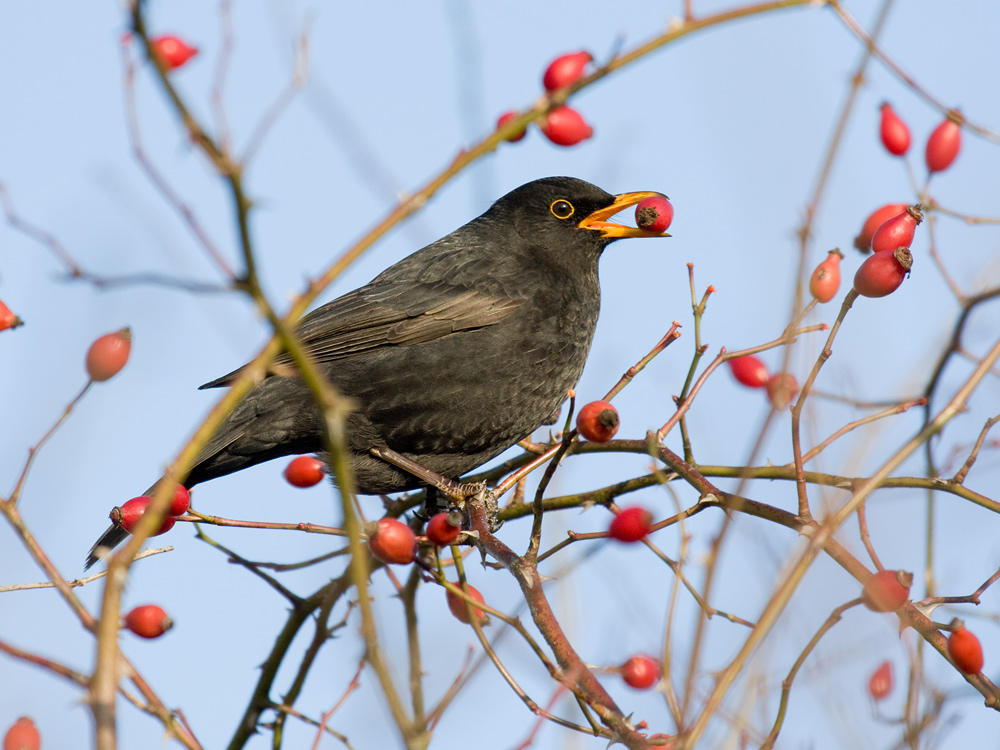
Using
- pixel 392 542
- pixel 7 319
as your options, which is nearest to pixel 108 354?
pixel 7 319

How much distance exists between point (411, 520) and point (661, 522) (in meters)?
2.30

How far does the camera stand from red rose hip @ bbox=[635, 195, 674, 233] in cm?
573

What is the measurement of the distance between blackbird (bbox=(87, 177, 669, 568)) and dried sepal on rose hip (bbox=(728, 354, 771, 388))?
162 centimetres

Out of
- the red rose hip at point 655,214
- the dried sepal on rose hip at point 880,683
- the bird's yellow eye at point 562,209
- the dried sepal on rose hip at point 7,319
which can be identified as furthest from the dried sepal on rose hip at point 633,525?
the bird's yellow eye at point 562,209

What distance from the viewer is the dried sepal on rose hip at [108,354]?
10.9ft

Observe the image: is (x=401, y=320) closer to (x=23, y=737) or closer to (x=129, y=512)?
(x=129, y=512)

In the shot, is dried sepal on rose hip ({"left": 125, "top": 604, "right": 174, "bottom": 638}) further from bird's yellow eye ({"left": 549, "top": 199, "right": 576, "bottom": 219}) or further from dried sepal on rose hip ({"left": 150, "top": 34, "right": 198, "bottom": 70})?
bird's yellow eye ({"left": 549, "top": 199, "right": 576, "bottom": 219})

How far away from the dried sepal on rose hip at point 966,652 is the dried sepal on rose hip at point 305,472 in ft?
11.2

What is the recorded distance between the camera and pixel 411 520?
5680 millimetres

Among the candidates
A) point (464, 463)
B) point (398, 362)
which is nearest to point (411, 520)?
point (464, 463)

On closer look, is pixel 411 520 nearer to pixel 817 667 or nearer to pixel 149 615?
pixel 149 615

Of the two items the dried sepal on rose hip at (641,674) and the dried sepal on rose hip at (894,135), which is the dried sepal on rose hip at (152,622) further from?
the dried sepal on rose hip at (894,135)

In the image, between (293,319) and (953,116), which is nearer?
(293,319)

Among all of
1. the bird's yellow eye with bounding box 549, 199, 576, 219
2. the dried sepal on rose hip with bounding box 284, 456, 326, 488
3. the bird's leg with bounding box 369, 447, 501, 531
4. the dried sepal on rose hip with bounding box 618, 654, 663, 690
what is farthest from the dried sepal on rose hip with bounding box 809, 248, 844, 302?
the bird's yellow eye with bounding box 549, 199, 576, 219
